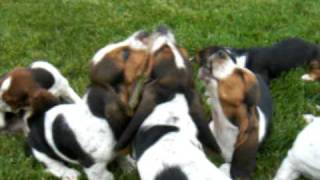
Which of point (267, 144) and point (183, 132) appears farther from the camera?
point (267, 144)

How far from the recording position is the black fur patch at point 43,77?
7340 millimetres

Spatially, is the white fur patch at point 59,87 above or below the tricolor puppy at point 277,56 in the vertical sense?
above

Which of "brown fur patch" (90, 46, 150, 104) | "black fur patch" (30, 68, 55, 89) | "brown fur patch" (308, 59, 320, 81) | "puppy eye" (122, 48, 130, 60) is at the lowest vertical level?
"brown fur patch" (308, 59, 320, 81)

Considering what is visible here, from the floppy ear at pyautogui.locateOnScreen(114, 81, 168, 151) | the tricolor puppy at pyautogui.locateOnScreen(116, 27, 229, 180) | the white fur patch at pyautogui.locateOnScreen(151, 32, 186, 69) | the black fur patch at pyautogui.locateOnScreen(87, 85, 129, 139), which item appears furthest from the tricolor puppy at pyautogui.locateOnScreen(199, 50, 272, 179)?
the black fur patch at pyautogui.locateOnScreen(87, 85, 129, 139)

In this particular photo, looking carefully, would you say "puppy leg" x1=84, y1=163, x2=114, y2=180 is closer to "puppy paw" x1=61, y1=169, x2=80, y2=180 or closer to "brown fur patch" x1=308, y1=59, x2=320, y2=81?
"puppy paw" x1=61, y1=169, x2=80, y2=180

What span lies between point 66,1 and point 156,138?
229 inches

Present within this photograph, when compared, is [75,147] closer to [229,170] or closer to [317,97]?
[229,170]

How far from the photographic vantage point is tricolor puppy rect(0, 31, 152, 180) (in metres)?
6.49

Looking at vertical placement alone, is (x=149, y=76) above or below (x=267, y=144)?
above

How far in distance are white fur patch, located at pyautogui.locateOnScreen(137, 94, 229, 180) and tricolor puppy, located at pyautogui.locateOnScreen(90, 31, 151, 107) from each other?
1.20 ft

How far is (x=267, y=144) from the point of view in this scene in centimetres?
744

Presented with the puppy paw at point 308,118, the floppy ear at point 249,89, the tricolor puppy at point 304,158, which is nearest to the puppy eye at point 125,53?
the floppy ear at point 249,89

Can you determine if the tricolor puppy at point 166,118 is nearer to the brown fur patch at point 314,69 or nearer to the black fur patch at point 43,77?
the black fur patch at point 43,77

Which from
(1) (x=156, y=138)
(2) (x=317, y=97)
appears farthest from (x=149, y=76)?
(2) (x=317, y=97)
